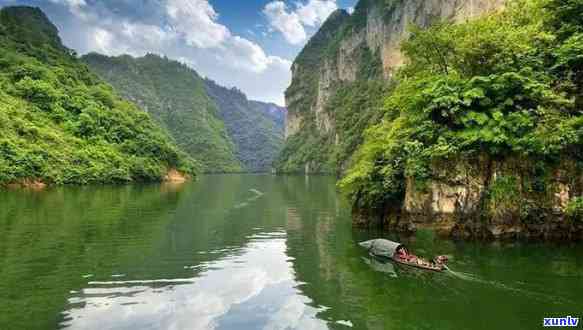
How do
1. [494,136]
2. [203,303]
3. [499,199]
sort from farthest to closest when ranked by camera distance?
[499,199] → [494,136] → [203,303]

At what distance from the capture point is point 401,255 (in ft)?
64.0

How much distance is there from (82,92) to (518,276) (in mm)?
115469

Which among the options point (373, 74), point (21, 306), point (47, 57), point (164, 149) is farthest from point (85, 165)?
point (373, 74)

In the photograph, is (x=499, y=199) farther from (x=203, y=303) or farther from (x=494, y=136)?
(x=203, y=303)

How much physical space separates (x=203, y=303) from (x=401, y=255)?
30.6 feet

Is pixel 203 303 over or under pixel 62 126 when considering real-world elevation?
under

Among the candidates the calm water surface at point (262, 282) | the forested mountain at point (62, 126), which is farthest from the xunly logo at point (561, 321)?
the forested mountain at point (62, 126)

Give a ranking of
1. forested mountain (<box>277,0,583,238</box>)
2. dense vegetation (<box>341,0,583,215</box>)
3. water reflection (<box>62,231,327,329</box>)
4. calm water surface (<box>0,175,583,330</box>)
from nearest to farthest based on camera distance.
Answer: water reflection (<box>62,231,327,329</box>) < calm water surface (<box>0,175,583,330</box>) < dense vegetation (<box>341,0,583,215</box>) < forested mountain (<box>277,0,583,238</box>)

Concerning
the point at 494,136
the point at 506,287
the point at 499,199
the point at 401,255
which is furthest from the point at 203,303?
the point at 499,199

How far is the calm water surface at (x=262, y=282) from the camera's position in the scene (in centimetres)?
1301

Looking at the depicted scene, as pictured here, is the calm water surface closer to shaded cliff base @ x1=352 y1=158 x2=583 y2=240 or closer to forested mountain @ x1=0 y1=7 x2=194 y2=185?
shaded cliff base @ x1=352 y1=158 x2=583 y2=240

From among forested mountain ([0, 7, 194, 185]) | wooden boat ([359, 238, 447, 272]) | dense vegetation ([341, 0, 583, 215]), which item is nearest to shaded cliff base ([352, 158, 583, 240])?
dense vegetation ([341, 0, 583, 215])

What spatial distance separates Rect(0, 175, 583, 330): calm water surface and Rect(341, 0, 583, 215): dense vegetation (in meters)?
4.82

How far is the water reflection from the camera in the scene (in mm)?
12742
